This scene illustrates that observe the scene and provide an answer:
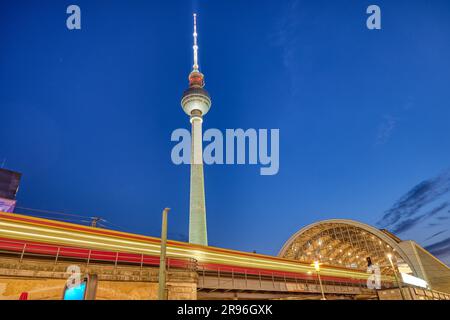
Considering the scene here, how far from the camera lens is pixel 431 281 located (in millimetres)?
52125

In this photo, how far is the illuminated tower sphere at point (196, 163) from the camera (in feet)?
198

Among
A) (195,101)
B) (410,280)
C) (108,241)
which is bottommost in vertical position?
(410,280)

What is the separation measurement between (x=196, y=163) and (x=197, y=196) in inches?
Answer: 376

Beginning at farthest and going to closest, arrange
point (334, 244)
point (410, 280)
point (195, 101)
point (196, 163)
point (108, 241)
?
point (195, 101)
point (196, 163)
point (334, 244)
point (410, 280)
point (108, 241)

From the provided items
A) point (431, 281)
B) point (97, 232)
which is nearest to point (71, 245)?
point (97, 232)

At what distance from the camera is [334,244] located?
65.9 metres

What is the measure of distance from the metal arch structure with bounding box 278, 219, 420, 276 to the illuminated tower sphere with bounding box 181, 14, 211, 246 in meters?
19.1

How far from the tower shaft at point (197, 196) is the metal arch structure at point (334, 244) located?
1849cm

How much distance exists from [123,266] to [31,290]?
5.06 metres

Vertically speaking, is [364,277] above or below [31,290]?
above

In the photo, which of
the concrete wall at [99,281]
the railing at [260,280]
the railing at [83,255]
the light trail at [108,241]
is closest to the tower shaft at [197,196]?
the railing at [260,280]

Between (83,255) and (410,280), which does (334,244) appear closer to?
(410,280)

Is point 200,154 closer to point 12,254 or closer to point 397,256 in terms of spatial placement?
point 397,256

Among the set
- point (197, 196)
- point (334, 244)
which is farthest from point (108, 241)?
point (334, 244)
